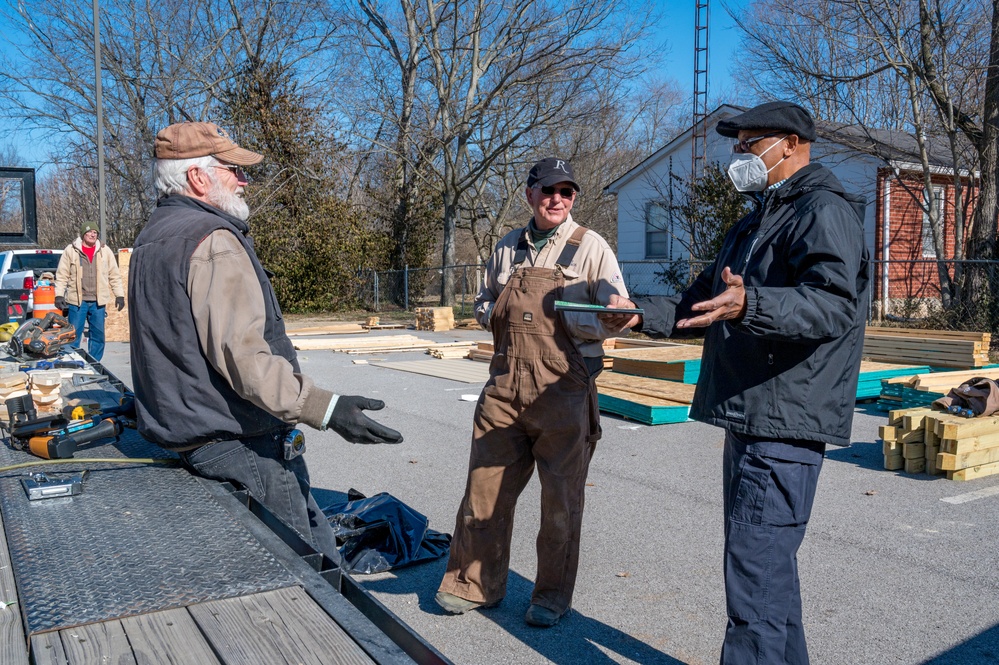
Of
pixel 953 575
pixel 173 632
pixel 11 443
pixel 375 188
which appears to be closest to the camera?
pixel 173 632

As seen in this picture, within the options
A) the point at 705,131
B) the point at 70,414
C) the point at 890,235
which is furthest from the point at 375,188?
the point at 70,414

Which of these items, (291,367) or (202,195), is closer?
(291,367)

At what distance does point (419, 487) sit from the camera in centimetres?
636

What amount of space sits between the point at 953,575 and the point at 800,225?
112 inches

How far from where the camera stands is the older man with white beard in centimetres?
269

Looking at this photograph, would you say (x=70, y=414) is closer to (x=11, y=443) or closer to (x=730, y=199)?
(x=11, y=443)

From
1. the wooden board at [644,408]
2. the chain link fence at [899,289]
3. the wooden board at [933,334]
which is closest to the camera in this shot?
the wooden board at [644,408]

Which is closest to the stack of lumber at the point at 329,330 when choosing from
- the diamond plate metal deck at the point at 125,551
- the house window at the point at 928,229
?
the house window at the point at 928,229

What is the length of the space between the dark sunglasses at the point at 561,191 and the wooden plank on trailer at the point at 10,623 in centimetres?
255

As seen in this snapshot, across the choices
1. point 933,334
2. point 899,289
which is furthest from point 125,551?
point 899,289

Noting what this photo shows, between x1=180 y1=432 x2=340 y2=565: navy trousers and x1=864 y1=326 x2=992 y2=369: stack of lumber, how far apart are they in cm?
988

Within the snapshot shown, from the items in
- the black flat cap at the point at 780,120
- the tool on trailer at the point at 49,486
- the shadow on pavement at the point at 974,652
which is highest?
the black flat cap at the point at 780,120

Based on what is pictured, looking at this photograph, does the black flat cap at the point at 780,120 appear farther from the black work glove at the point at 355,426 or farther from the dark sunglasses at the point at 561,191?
the black work glove at the point at 355,426

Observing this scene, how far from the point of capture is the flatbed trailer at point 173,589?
1.78 m
